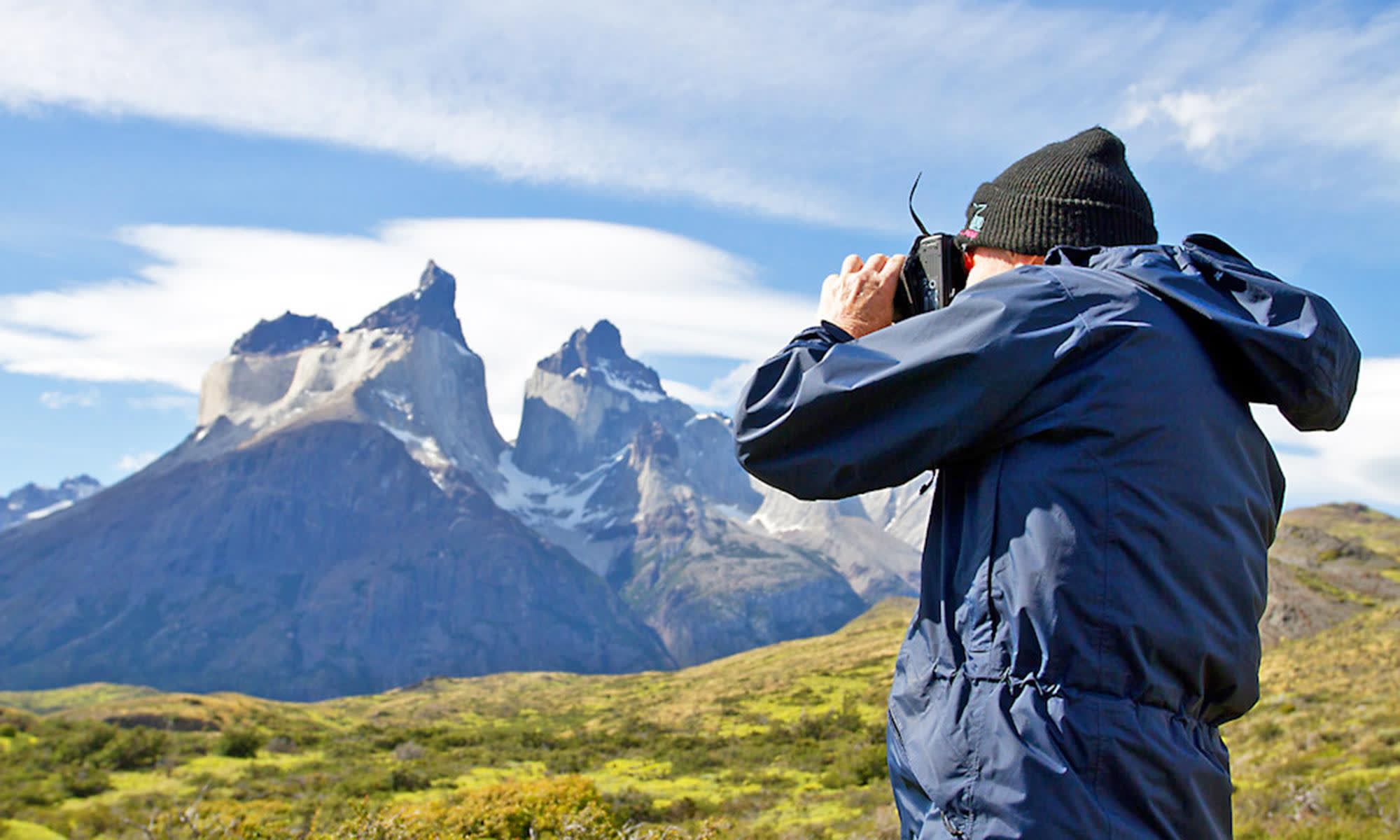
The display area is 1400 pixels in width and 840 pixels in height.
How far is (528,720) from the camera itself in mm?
43812

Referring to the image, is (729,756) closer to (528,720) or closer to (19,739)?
(19,739)

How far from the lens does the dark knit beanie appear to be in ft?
8.53

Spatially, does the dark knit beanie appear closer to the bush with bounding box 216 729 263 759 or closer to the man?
the man

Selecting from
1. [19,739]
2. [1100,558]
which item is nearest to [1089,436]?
[1100,558]

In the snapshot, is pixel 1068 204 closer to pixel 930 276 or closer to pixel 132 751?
pixel 930 276

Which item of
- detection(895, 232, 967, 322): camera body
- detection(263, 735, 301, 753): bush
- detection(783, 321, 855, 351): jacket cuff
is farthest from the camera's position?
detection(263, 735, 301, 753): bush

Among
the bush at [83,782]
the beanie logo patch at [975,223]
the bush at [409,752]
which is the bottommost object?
the bush at [409,752]

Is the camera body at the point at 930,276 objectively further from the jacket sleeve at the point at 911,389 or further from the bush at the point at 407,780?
the bush at the point at 407,780

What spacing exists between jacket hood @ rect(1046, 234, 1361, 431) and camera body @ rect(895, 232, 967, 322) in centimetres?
34

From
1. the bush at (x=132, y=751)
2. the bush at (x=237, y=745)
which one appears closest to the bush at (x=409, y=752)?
the bush at (x=237, y=745)

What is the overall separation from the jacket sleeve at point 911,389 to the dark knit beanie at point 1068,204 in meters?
0.30

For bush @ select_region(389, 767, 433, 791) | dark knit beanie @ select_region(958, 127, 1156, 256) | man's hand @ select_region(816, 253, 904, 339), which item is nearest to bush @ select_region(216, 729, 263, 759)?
bush @ select_region(389, 767, 433, 791)

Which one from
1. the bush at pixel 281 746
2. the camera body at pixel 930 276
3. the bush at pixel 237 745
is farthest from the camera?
the bush at pixel 281 746

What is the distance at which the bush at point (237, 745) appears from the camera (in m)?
18.5
